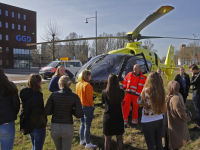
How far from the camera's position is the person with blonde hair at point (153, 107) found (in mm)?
2803

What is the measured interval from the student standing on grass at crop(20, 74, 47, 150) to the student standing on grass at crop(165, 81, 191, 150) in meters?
2.18

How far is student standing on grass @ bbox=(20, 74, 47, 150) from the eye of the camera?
2707 millimetres

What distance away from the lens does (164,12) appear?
4.91 meters

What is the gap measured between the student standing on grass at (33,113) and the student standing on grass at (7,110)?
144mm

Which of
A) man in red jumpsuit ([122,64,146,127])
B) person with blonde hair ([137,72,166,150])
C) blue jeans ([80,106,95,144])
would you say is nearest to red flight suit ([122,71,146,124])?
man in red jumpsuit ([122,64,146,127])

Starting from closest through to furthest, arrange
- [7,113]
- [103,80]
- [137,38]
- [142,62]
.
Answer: [7,113]
[103,80]
[142,62]
[137,38]

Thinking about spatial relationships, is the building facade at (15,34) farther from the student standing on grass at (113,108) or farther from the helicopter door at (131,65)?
the student standing on grass at (113,108)

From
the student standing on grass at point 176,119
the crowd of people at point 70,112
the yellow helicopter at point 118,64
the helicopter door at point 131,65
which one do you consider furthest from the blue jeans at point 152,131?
the helicopter door at point 131,65

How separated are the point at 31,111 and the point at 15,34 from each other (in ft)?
160

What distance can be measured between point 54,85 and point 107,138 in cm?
177

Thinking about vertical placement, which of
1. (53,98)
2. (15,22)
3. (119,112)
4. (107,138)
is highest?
(15,22)

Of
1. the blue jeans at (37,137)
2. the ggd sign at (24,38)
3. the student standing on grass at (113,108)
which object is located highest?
the ggd sign at (24,38)

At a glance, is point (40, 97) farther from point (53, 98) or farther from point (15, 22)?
point (15, 22)

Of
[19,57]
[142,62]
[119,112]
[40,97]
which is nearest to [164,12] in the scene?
[142,62]
